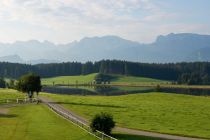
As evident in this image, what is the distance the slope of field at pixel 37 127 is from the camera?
2211 inches

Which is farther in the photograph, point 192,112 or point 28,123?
point 192,112

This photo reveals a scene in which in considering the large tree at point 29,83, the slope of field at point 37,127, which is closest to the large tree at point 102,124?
the slope of field at point 37,127

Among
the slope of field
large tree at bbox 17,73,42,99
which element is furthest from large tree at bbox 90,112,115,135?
large tree at bbox 17,73,42,99

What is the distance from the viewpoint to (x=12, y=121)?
72.1 metres

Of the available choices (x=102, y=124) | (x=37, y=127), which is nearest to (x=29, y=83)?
(x=37, y=127)

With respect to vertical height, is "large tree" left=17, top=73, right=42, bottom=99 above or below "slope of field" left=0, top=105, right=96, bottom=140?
above

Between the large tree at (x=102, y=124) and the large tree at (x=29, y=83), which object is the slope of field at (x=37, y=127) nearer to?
the large tree at (x=102, y=124)

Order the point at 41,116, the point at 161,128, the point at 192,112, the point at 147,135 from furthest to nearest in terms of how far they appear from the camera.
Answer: the point at 192,112, the point at 41,116, the point at 161,128, the point at 147,135

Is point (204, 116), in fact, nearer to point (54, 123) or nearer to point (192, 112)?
point (192, 112)

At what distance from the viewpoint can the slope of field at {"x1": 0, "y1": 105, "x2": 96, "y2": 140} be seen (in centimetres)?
5616

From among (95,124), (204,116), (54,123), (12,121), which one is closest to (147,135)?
(95,124)

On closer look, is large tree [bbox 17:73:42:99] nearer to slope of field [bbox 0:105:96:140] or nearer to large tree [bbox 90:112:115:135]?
slope of field [bbox 0:105:96:140]

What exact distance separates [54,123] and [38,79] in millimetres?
46393

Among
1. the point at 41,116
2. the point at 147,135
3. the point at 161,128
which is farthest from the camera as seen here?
the point at 41,116
